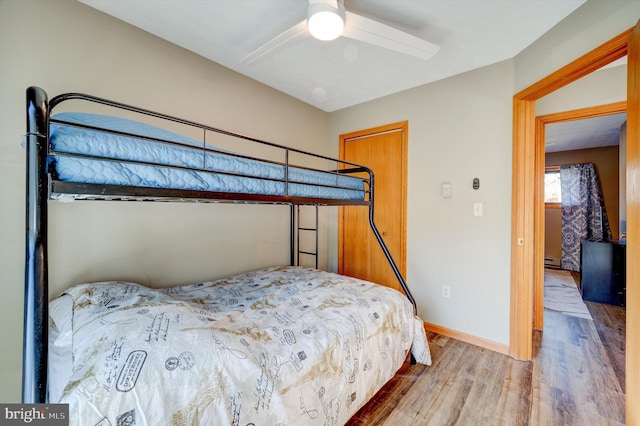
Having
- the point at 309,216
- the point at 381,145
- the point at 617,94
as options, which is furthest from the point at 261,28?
the point at 617,94

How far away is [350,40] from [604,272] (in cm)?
423

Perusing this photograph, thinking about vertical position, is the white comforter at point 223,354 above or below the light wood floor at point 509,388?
above

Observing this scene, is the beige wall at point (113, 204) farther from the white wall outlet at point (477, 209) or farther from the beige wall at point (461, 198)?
the white wall outlet at point (477, 209)

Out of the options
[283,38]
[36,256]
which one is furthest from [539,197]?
[36,256]

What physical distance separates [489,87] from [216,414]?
2851 mm

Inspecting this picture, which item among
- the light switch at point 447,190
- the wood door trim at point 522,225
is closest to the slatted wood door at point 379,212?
the light switch at point 447,190

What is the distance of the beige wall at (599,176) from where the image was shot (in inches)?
175

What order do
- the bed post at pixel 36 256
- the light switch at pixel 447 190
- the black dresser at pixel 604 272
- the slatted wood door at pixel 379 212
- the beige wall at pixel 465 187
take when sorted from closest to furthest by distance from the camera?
the bed post at pixel 36 256 < the beige wall at pixel 465 187 < the light switch at pixel 447 190 < the slatted wood door at pixel 379 212 < the black dresser at pixel 604 272

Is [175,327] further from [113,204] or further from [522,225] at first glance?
[522,225]

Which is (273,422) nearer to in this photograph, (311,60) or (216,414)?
(216,414)

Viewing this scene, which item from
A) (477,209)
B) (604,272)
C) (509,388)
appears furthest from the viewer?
(604,272)

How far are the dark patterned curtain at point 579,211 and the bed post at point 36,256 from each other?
20.8 ft

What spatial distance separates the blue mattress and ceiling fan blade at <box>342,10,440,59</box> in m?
0.82

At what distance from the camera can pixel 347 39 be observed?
1.93 metres
